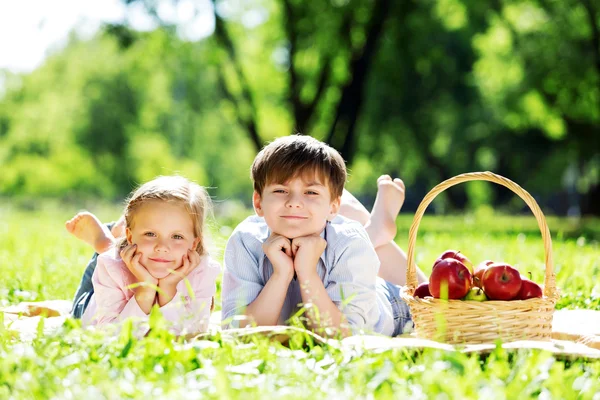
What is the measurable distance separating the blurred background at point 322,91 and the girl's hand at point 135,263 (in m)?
4.51

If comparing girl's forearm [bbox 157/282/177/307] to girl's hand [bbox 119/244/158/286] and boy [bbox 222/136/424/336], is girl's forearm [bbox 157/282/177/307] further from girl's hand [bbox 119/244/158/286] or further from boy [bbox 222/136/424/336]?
boy [bbox 222/136/424/336]

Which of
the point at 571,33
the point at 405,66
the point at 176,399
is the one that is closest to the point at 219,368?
the point at 176,399

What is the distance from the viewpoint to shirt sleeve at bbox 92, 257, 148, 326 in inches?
150

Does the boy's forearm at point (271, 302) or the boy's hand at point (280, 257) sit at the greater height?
the boy's hand at point (280, 257)

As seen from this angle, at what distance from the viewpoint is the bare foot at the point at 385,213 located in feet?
16.4

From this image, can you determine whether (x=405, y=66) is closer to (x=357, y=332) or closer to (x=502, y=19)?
(x=502, y=19)

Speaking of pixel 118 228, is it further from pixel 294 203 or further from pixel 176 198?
pixel 294 203

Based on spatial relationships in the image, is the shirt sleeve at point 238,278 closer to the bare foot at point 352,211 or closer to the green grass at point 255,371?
the green grass at point 255,371

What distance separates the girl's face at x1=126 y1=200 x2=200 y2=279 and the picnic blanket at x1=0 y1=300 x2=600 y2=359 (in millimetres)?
443

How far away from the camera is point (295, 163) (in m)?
3.79

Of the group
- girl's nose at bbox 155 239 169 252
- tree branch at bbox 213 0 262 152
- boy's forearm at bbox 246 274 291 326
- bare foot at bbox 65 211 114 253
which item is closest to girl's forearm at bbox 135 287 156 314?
girl's nose at bbox 155 239 169 252

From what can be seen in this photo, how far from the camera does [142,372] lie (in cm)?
261

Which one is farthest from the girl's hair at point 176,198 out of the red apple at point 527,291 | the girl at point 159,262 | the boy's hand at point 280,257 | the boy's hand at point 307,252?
the red apple at point 527,291

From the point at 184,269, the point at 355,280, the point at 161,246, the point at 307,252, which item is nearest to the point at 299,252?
the point at 307,252
